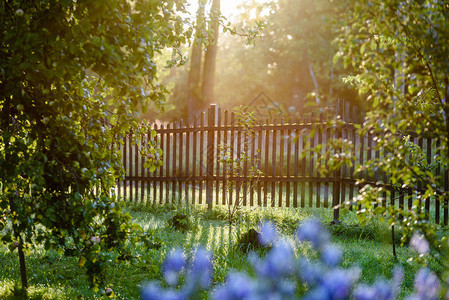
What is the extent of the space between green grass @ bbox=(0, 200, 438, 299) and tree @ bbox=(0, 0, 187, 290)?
0.62 meters

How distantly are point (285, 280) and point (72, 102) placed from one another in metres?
2.21

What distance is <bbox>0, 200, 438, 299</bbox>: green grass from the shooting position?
394 cm

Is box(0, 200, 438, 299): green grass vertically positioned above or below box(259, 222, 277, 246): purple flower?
below

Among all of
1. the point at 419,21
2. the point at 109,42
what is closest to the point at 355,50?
the point at 419,21

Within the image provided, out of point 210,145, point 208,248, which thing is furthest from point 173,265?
point 210,145

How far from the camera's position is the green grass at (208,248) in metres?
3.94

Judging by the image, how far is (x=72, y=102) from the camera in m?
3.04

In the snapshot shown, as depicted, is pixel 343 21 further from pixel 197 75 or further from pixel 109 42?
pixel 197 75

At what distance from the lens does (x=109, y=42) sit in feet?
8.89

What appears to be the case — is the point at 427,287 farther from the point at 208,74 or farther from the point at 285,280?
the point at 208,74

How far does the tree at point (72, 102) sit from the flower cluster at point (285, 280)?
28.6 inches

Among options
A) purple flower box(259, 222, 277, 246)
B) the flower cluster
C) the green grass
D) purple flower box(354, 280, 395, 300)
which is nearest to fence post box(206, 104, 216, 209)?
the green grass

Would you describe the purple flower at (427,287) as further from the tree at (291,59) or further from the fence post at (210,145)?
the tree at (291,59)

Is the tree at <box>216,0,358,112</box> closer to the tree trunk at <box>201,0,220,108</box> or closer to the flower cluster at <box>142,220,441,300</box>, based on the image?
the tree trunk at <box>201,0,220,108</box>
